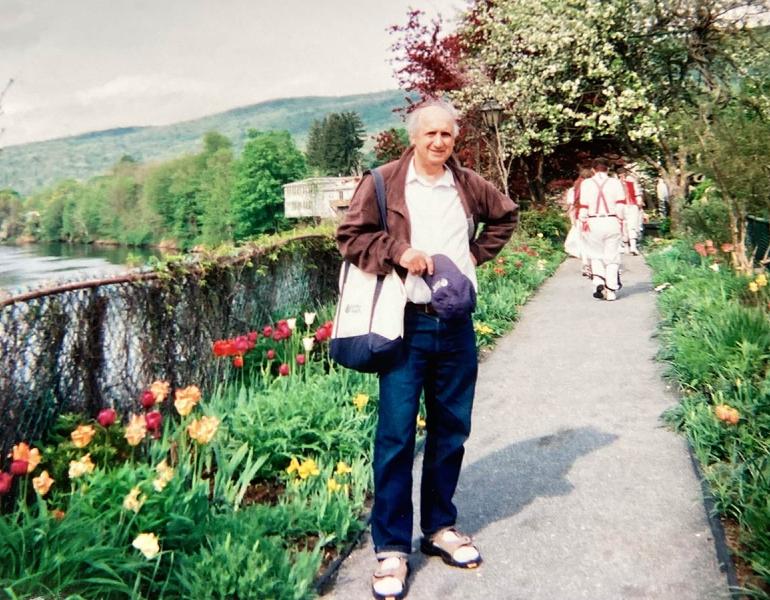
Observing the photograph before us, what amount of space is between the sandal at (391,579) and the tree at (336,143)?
3549 inches

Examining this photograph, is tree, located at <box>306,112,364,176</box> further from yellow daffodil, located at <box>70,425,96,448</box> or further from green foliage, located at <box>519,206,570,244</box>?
yellow daffodil, located at <box>70,425,96,448</box>

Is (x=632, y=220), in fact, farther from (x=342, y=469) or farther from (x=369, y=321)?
(x=369, y=321)

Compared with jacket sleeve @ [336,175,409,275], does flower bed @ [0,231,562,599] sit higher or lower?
lower

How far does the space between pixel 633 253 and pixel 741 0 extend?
6672 millimetres

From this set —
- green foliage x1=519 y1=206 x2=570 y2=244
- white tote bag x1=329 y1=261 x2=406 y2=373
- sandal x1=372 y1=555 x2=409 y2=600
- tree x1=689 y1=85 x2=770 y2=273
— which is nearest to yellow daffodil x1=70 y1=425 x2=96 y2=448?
white tote bag x1=329 y1=261 x2=406 y2=373

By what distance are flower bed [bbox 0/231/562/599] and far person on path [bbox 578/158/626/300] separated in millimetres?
5963

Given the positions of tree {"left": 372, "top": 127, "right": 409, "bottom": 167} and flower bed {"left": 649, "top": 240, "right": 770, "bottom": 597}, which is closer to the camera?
flower bed {"left": 649, "top": 240, "right": 770, "bottom": 597}

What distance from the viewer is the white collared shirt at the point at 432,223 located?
2.91 metres

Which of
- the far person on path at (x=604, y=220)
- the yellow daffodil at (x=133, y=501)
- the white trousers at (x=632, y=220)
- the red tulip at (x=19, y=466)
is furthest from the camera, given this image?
the white trousers at (x=632, y=220)

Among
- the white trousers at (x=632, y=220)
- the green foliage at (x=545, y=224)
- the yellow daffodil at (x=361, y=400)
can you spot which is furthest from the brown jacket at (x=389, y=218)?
the green foliage at (x=545, y=224)

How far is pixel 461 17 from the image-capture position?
2169 centimetres

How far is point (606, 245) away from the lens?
32.8ft

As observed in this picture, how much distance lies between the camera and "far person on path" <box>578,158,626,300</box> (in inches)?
392

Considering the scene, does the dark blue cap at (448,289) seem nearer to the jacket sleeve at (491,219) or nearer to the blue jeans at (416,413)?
the blue jeans at (416,413)
